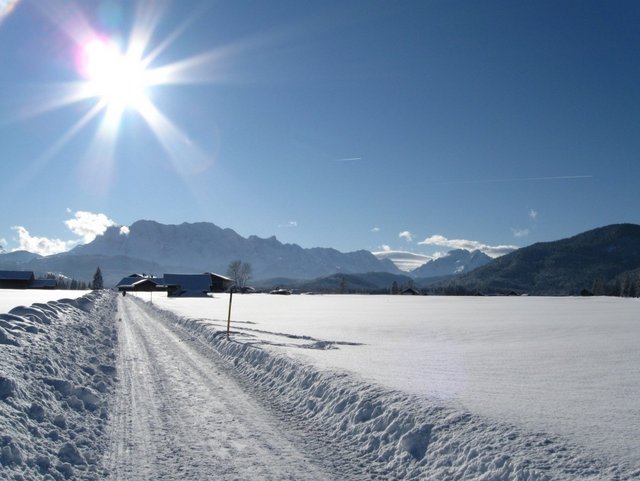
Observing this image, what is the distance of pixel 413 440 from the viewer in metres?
6.74

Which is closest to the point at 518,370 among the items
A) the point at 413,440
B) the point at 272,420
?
the point at 413,440

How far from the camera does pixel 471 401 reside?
7938 mm

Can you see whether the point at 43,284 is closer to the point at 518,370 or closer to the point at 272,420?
the point at 272,420

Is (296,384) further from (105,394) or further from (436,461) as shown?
(436,461)

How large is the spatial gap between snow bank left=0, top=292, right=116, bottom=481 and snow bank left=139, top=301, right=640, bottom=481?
340cm

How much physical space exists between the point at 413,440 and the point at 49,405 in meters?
6.41

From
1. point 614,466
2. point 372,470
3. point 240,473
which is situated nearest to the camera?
point 614,466

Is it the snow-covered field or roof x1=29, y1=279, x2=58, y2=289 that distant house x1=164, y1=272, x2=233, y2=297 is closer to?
roof x1=29, y1=279, x2=58, y2=289

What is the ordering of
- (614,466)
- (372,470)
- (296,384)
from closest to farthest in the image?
(614,466)
(372,470)
(296,384)

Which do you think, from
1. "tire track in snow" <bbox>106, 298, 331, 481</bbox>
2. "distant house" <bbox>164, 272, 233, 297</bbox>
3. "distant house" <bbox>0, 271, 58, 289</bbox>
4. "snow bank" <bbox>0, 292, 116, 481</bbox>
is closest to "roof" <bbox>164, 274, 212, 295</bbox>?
"distant house" <bbox>164, 272, 233, 297</bbox>

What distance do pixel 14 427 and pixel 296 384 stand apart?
19.5 ft

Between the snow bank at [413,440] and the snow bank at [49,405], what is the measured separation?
3402mm

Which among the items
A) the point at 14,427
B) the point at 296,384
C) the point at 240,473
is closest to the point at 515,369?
the point at 296,384

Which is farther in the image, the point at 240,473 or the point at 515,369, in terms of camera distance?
the point at 515,369
